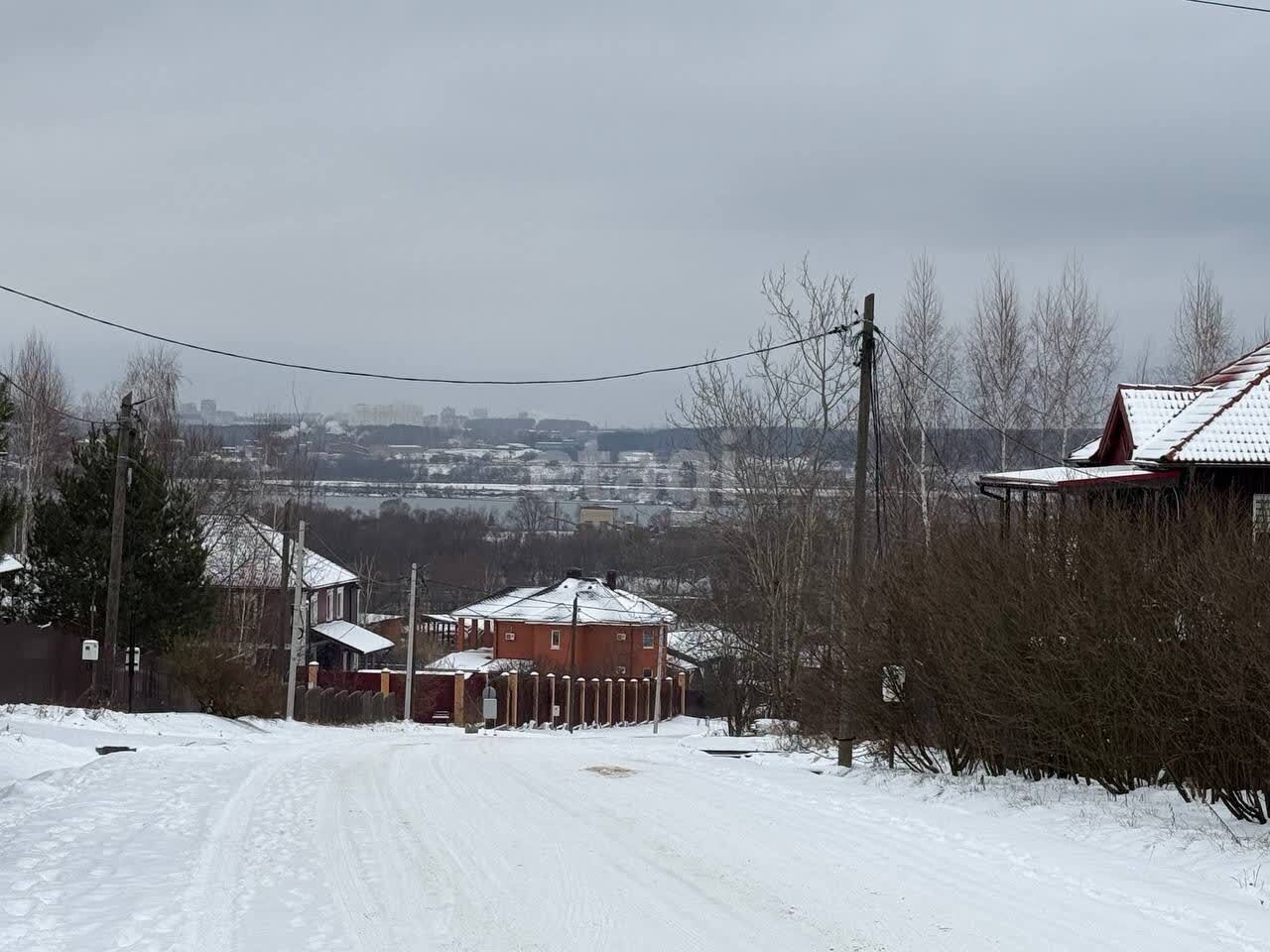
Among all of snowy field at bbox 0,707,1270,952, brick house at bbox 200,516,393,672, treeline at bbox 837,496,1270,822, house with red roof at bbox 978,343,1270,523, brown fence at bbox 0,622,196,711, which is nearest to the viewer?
snowy field at bbox 0,707,1270,952

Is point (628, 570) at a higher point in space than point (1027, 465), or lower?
lower

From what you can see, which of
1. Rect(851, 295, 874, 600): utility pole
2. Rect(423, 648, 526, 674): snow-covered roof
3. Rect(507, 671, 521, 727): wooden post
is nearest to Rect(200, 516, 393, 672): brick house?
Rect(423, 648, 526, 674): snow-covered roof

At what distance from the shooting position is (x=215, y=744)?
23.0m

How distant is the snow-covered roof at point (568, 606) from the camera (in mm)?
73625

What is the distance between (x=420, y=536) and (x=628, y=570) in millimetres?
20741

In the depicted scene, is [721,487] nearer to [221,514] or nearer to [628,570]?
[221,514]

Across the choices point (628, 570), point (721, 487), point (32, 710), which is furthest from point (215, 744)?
point (628, 570)

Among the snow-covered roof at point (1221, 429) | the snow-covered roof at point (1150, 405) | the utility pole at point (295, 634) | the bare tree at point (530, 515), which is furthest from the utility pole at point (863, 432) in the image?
the bare tree at point (530, 515)

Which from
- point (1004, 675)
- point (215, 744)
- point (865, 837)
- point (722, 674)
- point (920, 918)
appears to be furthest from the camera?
point (722, 674)

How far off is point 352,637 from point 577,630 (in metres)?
12.0

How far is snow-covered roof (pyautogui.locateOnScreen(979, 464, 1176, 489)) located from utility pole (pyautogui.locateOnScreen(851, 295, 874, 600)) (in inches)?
141

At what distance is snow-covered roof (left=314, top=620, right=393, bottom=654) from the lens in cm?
7138

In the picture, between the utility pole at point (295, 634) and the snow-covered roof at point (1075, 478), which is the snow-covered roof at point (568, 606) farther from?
the snow-covered roof at point (1075, 478)

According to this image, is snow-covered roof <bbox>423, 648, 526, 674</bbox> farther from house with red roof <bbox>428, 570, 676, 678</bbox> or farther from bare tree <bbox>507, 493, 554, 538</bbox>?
bare tree <bbox>507, 493, 554, 538</bbox>
